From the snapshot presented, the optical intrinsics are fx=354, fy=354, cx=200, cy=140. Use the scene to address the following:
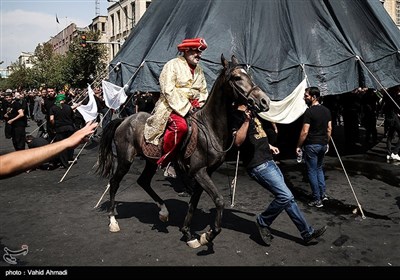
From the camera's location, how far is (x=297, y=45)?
984cm

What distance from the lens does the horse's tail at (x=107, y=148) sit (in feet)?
21.0

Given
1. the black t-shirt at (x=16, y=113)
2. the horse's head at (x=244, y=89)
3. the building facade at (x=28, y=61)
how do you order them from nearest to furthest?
the horse's head at (x=244, y=89)
the black t-shirt at (x=16, y=113)
the building facade at (x=28, y=61)

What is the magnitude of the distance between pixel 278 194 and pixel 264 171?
0.36m

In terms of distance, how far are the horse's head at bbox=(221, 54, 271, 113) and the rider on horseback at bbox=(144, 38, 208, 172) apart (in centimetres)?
61

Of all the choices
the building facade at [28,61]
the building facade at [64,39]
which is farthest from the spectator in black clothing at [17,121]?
the building facade at [64,39]

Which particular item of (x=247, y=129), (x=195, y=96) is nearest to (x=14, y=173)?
(x=247, y=129)

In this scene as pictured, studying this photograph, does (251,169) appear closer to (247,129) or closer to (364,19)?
(247,129)

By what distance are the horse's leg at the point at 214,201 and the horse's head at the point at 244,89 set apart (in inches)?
44.9

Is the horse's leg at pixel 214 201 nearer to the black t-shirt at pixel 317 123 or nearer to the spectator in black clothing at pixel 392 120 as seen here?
the black t-shirt at pixel 317 123

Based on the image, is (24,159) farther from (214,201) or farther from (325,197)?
(325,197)

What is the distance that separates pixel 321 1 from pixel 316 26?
1.12 m

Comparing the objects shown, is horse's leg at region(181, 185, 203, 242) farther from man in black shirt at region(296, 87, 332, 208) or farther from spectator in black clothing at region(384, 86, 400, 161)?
spectator in black clothing at region(384, 86, 400, 161)

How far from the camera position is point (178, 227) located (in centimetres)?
591

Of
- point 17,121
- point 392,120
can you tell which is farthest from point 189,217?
point 17,121
